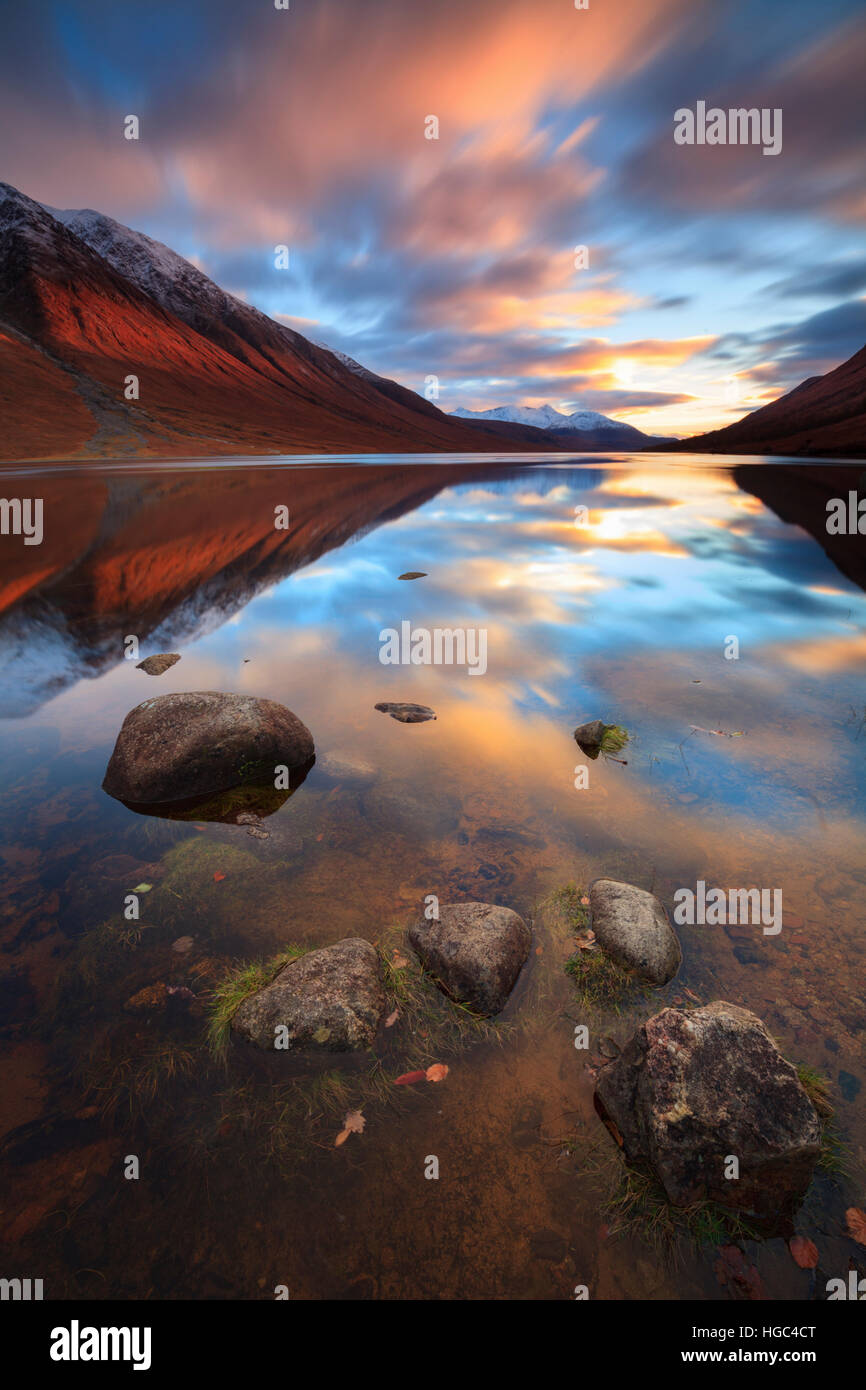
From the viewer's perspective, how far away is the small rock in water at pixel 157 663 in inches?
504

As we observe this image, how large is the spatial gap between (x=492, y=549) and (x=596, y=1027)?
2754cm

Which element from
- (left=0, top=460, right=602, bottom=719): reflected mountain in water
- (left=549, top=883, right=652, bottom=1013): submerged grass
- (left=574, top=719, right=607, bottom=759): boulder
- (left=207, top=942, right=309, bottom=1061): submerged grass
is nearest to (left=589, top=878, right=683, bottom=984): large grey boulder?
(left=549, top=883, right=652, bottom=1013): submerged grass

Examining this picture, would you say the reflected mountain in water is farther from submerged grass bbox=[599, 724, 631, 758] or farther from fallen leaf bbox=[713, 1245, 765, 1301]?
fallen leaf bbox=[713, 1245, 765, 1301]

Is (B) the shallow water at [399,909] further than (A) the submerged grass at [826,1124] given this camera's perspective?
No

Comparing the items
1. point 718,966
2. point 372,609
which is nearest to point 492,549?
point 372,609

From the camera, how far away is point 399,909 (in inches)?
242

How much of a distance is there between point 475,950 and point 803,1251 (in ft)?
9.03

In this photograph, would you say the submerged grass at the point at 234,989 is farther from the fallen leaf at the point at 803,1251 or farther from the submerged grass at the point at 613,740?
the submerged grass at the point at 613,740

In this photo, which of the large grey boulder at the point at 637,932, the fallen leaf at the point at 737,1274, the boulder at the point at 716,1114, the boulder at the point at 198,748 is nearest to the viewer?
the fallen leaf at the point at 737,1274

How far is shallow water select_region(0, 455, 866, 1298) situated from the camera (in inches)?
139

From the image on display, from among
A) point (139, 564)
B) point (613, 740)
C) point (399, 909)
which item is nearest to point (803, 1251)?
point (399, 909)

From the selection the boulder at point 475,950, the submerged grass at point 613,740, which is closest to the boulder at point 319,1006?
the boulder at point 475,950

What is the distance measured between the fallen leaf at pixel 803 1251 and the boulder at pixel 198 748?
23.8 feet

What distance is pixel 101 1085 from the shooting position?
4375mm
